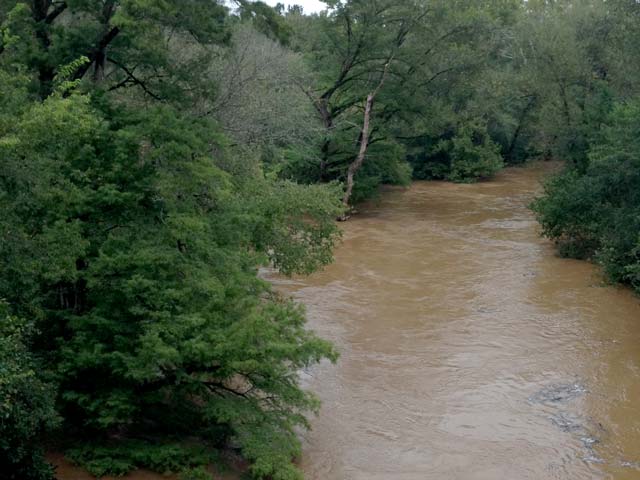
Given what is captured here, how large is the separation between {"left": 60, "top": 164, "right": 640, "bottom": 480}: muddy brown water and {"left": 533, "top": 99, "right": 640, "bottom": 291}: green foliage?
0.80 metres

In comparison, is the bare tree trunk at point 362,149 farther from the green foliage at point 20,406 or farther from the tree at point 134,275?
the green foliage at point 20,406

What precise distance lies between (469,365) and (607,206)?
30.7ft

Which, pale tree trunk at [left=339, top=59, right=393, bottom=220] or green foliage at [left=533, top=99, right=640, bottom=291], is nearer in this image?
green foliage at [left=533, top=99, right=640, bottom=291]

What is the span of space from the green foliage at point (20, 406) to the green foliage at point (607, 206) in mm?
14572

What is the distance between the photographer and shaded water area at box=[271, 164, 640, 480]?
40.2 feet

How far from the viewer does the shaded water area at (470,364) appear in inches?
482

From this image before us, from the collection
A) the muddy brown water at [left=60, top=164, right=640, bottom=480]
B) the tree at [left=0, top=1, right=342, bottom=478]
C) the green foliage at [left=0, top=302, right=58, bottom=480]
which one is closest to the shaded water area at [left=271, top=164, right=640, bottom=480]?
the muddy brown water at [left=60, top=164, right=640, bottom=480]

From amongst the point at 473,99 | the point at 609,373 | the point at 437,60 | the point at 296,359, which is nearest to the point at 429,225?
the point at 437,60

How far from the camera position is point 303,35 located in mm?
40094

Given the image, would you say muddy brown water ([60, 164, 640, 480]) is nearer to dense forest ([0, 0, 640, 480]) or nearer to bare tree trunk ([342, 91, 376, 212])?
dense forest ([0, 0, 640, 480])

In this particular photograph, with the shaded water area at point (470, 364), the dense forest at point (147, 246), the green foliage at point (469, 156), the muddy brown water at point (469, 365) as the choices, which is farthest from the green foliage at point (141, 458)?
the green foliage at point (469, 156)

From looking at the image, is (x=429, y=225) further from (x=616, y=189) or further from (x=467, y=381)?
(x=467, y=381)

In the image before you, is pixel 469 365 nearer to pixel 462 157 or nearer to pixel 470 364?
pixel 470 364

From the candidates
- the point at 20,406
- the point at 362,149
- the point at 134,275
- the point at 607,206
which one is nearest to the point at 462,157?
the point at 362,149
